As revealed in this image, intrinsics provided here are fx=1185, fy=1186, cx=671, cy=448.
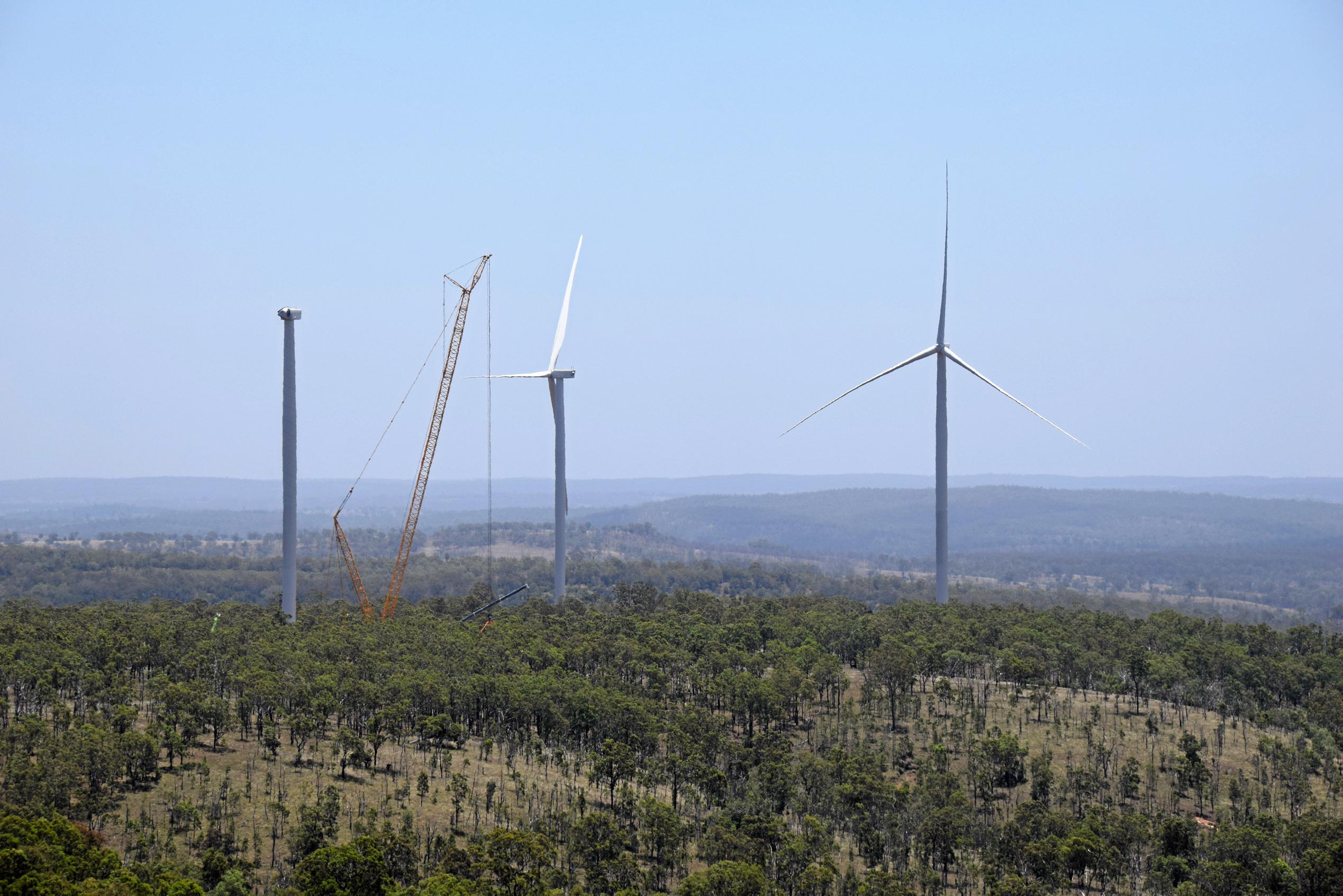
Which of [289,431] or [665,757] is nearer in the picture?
[665,757]

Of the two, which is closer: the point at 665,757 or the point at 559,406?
the point at 665,757

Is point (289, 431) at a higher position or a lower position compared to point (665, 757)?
higher

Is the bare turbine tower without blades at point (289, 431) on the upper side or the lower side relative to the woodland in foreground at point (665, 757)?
upper

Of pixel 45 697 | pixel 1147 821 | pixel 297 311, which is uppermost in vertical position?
pixel 297 311

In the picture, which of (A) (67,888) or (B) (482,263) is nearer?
(A) (67,888)

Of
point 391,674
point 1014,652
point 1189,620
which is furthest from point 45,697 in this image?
point 1189,620

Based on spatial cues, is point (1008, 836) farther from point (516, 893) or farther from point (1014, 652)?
point (1014, 652)

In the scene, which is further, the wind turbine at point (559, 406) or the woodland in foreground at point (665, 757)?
the wind turbine at point (559, 406)

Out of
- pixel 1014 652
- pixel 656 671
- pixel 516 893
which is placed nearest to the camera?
pixel 516 893
